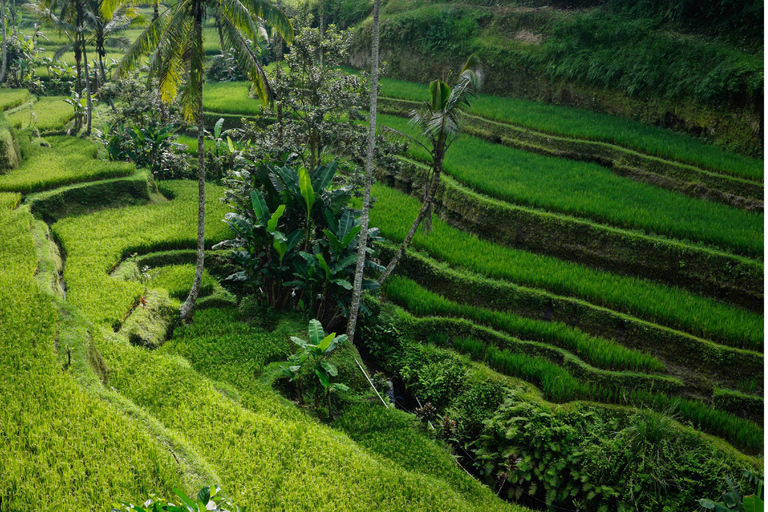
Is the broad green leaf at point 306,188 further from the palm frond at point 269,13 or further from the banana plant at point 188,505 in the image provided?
the banana plant at point 188,505

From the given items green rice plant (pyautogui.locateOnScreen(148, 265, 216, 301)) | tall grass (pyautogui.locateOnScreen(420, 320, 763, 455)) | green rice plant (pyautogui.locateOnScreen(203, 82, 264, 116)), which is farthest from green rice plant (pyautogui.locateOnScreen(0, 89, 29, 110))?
tall grass (pyautogui.locateOnScreen(420, 320, 763, 455))

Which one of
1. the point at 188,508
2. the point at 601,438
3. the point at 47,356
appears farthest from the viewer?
the point at 601,438

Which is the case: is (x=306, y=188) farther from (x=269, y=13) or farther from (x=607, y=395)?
(x=607, y=395)

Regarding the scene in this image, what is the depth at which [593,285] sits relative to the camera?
8.27m

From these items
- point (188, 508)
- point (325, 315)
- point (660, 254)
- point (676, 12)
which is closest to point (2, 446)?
point (188, 508)

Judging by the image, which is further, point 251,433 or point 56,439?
point 251,433

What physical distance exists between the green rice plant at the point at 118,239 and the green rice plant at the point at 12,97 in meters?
10.7

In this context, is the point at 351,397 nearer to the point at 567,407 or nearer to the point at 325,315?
the point at 325,315

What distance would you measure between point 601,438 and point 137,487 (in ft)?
16.1

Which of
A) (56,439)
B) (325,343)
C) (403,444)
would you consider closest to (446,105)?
(325,343)

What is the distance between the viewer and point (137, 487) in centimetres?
370

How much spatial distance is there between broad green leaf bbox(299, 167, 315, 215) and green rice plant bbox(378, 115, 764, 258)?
7.81 feet

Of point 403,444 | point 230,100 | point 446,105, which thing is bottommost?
point 403,444

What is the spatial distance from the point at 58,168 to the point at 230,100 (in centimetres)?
907
